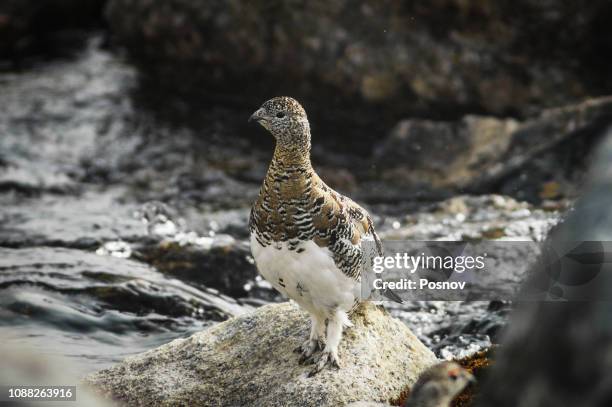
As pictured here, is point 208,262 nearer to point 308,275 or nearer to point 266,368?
point 266,368

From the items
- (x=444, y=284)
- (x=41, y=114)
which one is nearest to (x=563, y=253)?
(x=444, y=284)

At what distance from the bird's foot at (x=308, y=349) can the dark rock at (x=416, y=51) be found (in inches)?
291

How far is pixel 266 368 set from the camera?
5.68 meters

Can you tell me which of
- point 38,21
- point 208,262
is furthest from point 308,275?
point 38,21

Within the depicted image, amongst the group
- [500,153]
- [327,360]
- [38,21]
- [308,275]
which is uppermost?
[38,21]

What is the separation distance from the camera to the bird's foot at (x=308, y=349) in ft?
18.4

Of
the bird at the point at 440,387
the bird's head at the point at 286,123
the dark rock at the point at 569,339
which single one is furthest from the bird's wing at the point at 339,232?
the dark rock at the point at 569,339

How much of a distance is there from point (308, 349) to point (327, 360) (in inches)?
7.9

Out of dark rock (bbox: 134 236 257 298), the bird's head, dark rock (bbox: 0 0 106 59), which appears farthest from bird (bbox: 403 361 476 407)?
dark rock (bbox: 0 0 106 59)

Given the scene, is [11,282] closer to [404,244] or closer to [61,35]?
[404,244]

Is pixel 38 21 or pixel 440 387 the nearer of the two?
pixel 440 387

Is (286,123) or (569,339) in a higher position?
(286,123)

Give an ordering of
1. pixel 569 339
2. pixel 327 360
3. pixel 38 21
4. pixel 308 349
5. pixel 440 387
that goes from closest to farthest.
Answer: pixel 569 339
pixel 440 387
pixel 327 360
pixel 308 349
pixel 38 21

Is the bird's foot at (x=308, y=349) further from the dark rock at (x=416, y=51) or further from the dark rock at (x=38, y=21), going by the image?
the dark rock at (x=38, y=21)
